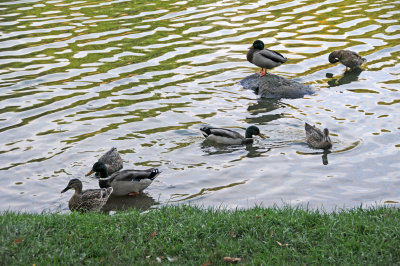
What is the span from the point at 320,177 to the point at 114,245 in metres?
5.36

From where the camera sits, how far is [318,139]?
14.1 m

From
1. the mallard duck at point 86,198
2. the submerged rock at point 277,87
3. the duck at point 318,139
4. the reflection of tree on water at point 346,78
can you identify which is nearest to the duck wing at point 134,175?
the mallard duck at point 86,198

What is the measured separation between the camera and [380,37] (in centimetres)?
2184

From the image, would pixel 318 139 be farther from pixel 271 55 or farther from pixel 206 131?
pixel 271 55

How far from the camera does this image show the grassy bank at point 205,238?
8.34 meters

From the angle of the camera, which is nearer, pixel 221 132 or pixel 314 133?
pixel 314 133

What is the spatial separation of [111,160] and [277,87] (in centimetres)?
643

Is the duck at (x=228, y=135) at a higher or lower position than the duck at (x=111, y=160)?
lower

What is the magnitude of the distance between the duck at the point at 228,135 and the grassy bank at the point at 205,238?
5003 millimetres

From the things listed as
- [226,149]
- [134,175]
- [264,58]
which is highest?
[264,58]

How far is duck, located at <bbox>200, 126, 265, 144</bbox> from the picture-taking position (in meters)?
14.6

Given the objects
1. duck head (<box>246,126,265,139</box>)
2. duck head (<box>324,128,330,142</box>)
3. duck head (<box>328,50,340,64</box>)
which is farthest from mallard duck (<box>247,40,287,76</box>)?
duck head (<box>324,128,330,142</box>)

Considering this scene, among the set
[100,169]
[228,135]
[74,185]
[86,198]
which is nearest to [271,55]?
[228,135]

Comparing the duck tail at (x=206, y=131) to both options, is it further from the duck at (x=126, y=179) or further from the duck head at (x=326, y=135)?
the duck head at (x=326, y=135)
